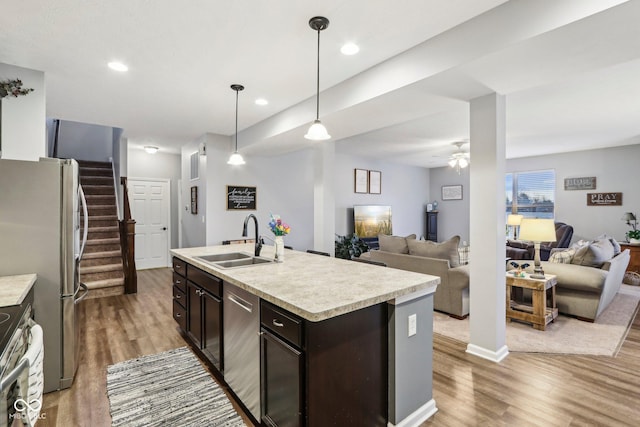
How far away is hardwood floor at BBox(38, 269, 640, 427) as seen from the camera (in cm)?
208

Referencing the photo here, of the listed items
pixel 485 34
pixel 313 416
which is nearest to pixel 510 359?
pixel 313 416

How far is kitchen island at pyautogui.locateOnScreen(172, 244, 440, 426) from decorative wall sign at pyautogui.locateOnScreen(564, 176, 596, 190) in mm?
7188

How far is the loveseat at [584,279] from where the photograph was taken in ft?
12.2

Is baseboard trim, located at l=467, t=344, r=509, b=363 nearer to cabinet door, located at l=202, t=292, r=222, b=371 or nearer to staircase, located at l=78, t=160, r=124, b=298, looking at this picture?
cabinet door, located at l=202, t=292, r=222, b=371

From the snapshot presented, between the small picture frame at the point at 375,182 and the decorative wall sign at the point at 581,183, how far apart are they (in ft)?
13.9

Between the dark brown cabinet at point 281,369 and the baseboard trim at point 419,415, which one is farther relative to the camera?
the baseboard trim at point 419,415

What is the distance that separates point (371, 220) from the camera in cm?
802

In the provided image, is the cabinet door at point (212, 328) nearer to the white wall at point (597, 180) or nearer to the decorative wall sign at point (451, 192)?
the white wall at point (597, 180)

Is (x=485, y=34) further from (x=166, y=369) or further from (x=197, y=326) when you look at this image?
(x=166, y=369)

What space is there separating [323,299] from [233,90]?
2.80 m

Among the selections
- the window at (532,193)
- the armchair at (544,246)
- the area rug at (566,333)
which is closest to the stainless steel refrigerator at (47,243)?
the area rug at (566,333)

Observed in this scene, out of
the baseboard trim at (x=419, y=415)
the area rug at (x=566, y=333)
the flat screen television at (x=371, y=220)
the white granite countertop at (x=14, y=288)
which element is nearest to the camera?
the white granite countertop at (x=14, y=288)

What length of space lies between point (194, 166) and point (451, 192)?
23.7 feet

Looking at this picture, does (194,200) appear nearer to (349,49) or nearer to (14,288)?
(14,288)
